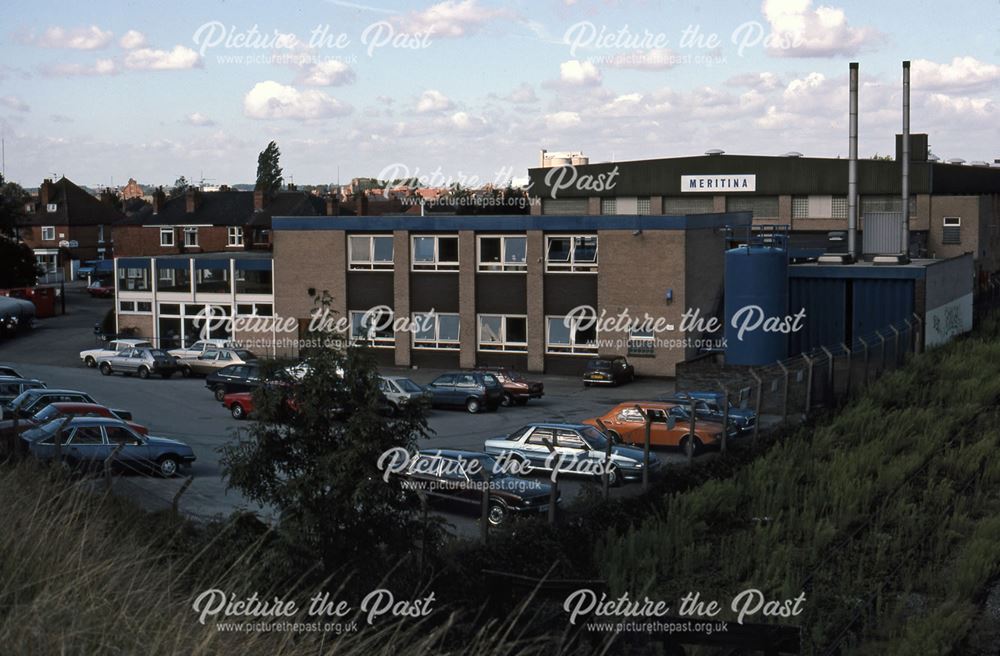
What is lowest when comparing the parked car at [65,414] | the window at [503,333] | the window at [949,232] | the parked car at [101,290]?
the parked car at [65,414]

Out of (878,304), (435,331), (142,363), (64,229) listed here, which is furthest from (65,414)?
(64,229)

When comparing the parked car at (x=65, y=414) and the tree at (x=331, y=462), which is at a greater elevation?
the tree at (x=331, y=462)

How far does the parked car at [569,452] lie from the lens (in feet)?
70.5

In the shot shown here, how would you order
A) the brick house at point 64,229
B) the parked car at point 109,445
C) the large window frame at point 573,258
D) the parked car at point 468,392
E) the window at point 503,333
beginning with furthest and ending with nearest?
1. the brick house at point 64,229
2. the window at point 503,333
3. the large window frame at point 573,258
4. the parked car at point 468,392
5. the parked car at point 109,445

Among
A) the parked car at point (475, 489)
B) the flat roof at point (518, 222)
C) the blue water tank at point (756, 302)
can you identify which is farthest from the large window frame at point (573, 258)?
the parked car at point (475, 489)

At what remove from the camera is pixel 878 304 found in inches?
1491

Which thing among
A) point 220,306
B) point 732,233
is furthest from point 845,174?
point 220,306

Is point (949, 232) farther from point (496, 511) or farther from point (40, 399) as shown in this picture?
point (496, 511)

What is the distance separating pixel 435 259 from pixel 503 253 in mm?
3066

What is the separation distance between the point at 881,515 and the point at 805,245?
139ft

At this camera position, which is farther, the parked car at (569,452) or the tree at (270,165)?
the tree at (270,165)

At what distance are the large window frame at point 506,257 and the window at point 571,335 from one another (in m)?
2.48

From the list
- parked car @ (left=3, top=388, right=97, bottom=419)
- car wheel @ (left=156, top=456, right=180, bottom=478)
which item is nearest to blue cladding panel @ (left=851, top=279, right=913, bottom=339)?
car wheel @ (left=156, top=456, right=180, bottom=478)

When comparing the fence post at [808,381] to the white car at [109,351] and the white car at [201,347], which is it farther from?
the white car at [109,351]
